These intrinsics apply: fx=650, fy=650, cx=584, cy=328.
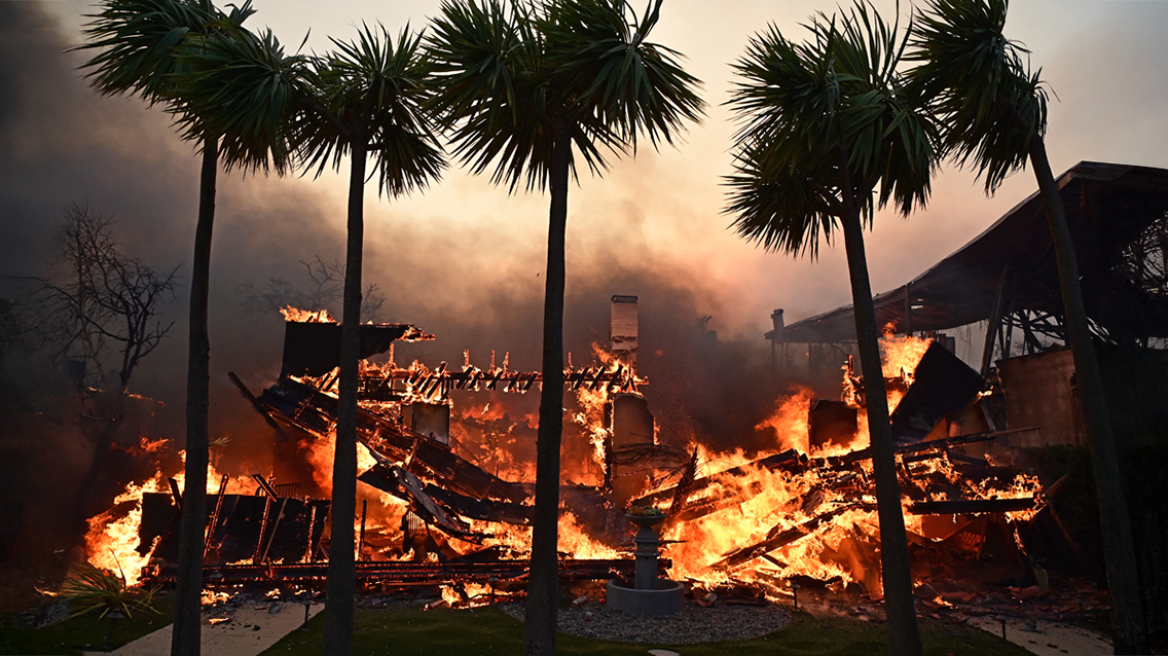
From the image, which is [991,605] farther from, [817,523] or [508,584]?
[508,584]

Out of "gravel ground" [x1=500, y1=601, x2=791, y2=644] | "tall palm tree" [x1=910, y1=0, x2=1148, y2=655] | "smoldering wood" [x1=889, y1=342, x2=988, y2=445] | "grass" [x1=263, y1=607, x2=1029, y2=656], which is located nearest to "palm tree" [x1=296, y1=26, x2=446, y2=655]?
"grass" [x1=263, y1=607, x2=1029, y2=656]

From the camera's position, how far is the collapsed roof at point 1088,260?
15.5m

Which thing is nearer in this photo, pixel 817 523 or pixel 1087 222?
pixel 817 523

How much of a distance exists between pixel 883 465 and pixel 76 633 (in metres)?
11.3

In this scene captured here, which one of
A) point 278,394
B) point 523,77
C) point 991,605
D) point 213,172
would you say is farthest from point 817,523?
point 278,394

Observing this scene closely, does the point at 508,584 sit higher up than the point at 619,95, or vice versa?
the point at 619,95

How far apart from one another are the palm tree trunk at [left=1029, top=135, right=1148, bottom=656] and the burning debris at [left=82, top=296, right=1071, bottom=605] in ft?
18.9

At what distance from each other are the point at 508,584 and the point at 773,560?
5.69 meters

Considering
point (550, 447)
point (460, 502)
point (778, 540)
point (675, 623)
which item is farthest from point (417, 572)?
point (778, 540)

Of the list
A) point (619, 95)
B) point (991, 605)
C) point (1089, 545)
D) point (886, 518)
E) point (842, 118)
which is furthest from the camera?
point (1089, 545)

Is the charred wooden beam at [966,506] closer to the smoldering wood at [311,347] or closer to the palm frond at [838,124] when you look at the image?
the palm frond at [838,124]

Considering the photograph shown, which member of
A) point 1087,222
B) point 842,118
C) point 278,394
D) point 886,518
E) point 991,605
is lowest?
point 991,605

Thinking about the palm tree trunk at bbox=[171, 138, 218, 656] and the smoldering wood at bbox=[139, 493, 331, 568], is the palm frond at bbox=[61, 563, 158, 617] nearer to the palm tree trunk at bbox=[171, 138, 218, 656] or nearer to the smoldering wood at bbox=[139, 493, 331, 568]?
the smoldering wood at bbox=[139, 493, 331, 568]

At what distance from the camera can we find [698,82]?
7.65m
